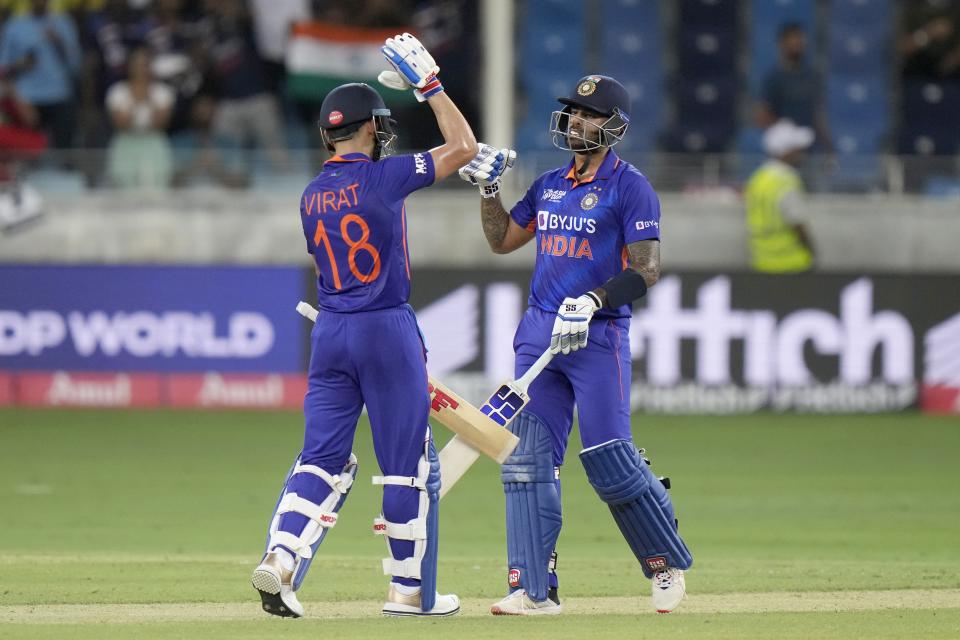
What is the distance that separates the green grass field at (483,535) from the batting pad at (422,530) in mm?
220

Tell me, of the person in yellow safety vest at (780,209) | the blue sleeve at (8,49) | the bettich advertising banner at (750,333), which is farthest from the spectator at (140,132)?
the person in yellow safety vest at (780,209)

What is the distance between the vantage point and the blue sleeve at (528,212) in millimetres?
7504

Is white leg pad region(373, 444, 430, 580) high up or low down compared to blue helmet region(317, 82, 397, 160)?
down

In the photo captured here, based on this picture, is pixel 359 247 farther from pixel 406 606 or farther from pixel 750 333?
pixel 750 333

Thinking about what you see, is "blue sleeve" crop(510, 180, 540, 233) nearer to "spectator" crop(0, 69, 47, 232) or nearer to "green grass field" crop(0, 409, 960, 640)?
"green grass field" crop(0, 409, 960, 640)

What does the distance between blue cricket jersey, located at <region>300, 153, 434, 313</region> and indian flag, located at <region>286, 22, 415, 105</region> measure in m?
11.1

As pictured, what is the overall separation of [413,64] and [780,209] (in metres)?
9.74

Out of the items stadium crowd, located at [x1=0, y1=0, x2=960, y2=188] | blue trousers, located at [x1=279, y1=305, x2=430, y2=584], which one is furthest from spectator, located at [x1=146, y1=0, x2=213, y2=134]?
blue trousers, located at [x1=279, y1=305, x2=430, y2=584]

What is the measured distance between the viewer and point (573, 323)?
22.5 feet

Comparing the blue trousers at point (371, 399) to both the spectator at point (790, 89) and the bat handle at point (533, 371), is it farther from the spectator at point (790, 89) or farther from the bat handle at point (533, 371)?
the spectator at point (790, 89)

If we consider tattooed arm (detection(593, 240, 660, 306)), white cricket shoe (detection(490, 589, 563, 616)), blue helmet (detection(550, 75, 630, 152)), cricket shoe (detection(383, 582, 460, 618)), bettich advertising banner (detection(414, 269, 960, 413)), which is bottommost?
bettich advertising banner (detection(414, 269, 960, 413))

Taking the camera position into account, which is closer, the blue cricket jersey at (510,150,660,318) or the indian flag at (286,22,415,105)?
the blue cricket jersey at (510,150,660,318)

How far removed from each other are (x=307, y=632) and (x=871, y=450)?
27.9ft

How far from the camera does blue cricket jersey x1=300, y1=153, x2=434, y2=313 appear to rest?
263 inches
